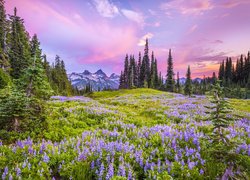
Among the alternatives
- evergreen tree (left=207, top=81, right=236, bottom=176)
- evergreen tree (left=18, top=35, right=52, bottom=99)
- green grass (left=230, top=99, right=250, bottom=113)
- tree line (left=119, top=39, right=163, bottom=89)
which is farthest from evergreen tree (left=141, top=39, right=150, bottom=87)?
evergreen tree (left=207, top=81, right=236, bottom=176)

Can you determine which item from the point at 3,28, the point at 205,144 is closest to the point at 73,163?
the point at 205,144

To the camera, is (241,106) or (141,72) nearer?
(241,106)

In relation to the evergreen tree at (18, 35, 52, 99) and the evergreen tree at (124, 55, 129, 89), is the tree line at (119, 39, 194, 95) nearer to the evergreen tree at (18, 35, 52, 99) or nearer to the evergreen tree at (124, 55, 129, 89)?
the evergreen tree at (124, 55, 129, 89)

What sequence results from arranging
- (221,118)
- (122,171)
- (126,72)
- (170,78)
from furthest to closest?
(126,72), (170,78), (221,118), (122,171)

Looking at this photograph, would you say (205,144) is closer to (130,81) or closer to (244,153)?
(244,153)

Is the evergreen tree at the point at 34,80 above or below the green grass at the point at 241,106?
above

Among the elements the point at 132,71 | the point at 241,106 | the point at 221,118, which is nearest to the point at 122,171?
the point at 221,118

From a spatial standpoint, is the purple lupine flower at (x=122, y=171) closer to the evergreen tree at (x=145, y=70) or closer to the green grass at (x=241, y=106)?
the green grass at (x=241, y=106)

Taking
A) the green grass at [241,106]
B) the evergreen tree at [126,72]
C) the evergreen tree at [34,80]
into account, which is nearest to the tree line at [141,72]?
the evergreen tree at [126,72]

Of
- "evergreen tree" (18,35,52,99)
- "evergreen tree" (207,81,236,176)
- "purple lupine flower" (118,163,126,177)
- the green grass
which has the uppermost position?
"evergreen tree" (18,35,52,99)

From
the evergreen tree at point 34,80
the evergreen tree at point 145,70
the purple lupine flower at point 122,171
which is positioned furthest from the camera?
the evergreen tree at point 145,70

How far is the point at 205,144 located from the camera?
5.84 m

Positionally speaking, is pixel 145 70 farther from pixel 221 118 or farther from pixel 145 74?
pixel 221 118

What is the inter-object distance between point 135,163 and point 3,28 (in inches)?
2337
